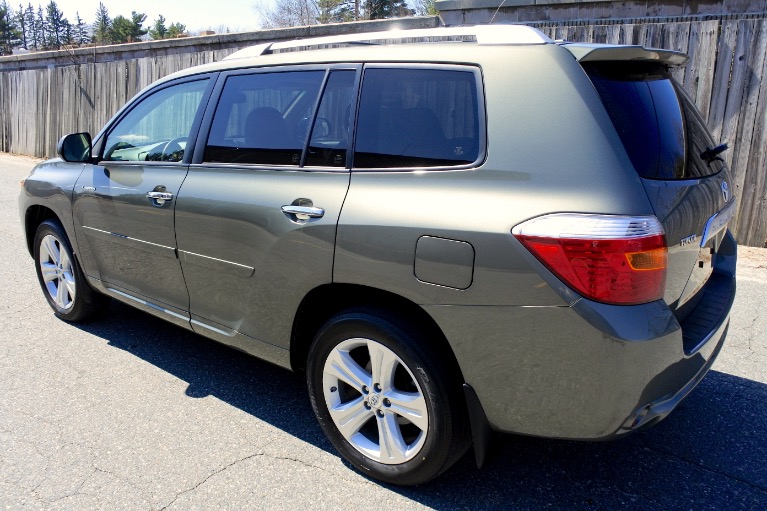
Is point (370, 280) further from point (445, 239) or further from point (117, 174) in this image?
point (117, 174)

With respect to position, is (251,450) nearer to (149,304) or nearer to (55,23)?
(149,304)

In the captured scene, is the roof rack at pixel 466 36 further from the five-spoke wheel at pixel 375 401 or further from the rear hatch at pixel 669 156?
the five-spoke wheel at pixel 375 401

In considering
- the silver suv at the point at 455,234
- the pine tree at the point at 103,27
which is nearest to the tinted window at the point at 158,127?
the silver suv at the point at 455,234

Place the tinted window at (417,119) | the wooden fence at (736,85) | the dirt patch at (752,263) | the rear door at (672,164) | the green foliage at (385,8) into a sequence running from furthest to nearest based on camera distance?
1. the green foliage at (385,8)
2. the wooden fence at (736,85)
3. the dirt patch at (752,263)
4. the tinted window at (417,119)
5. the rear door at (672,164)

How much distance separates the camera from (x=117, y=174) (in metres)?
3.97

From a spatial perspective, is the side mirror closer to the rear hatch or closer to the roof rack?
the roof rack

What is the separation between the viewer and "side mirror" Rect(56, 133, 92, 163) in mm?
4234

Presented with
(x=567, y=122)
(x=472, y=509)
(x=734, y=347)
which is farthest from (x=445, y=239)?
(x=734, y=347)

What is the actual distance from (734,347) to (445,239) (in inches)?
116

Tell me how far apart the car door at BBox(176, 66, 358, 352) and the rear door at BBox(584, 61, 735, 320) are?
46.7 inches

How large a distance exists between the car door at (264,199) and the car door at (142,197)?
0.51 ft

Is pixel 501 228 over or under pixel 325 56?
under

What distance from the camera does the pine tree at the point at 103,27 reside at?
311ft

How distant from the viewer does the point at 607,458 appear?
300 centimetres
